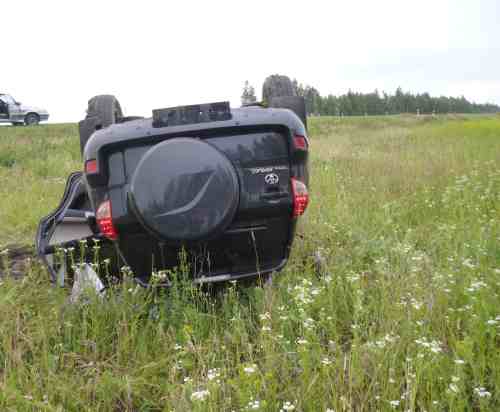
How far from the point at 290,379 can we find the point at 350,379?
33 centimetres

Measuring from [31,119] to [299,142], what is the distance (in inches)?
979

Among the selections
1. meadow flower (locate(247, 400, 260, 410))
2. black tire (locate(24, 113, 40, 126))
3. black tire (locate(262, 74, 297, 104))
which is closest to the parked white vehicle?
black tire (locate(24, 113, 40, 126))

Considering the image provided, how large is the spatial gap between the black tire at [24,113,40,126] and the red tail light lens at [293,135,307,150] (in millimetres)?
24646

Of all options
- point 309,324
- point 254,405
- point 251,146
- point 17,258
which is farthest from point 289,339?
point 17,258

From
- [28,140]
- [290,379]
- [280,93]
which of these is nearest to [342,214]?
[280,93]

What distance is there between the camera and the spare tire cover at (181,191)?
8.27ft

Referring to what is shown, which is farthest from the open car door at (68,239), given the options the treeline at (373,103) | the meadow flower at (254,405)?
the treeline at (373,103)

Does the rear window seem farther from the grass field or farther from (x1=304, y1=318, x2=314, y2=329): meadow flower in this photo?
(x1=304, y1=318, x2=314, y2=329): meadow flower

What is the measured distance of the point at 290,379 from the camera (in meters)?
2.19

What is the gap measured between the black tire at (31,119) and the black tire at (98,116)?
23034 millimetres

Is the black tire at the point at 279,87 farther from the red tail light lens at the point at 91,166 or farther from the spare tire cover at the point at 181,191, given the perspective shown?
the red tail light lens at the point at 91,166

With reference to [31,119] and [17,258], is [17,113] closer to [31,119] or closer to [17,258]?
[31,119]

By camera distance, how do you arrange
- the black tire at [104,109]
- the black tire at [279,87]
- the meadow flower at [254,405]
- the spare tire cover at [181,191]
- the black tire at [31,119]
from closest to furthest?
1. the meadow flower at [254,405]
2. the spare tire cover at [181,191]
3. the black tire at [104,109]
4. the black tire at [279,87]
5. the black tire at [31,119]

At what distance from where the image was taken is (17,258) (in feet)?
14.2
